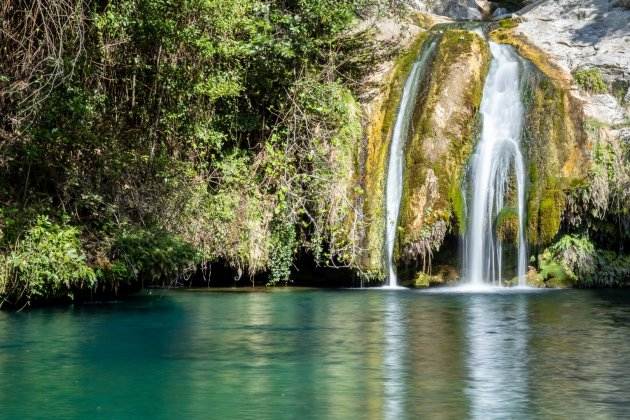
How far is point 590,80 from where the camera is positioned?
22.5 metres

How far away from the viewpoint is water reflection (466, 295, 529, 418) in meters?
8.68

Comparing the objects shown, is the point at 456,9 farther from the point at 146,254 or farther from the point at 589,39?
the point at 146,254

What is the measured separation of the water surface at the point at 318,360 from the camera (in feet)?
28.1

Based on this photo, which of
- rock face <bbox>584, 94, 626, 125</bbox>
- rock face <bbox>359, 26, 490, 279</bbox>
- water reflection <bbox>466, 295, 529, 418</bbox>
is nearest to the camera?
water reflection <bbox>466, 295, 529, 418</bbox>

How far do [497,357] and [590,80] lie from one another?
13214 millimetres

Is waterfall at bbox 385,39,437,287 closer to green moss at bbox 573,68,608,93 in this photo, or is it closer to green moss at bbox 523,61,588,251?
green moss at bbox 523,61,588,251

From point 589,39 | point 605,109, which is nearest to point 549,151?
point 605,109

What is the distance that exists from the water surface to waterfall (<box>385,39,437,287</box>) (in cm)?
369

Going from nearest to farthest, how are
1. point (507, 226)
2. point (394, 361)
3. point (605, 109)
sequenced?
point (394, 361) < point (507, 226) < point (605, 109)

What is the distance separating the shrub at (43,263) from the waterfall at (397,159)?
7470 millimetres

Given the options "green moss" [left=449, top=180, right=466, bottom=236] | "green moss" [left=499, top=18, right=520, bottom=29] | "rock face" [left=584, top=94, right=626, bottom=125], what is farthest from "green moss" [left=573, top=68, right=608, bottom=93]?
"green moss" [left=449, top=180, right=466, bottom=236]

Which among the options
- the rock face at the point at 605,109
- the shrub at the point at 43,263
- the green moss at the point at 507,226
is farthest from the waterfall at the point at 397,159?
the shrub at the point at 43,263

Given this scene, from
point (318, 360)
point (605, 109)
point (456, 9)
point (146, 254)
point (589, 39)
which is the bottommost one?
point (318, 360)

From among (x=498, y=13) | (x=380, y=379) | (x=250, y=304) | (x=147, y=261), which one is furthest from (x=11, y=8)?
(x=498, y=13)
